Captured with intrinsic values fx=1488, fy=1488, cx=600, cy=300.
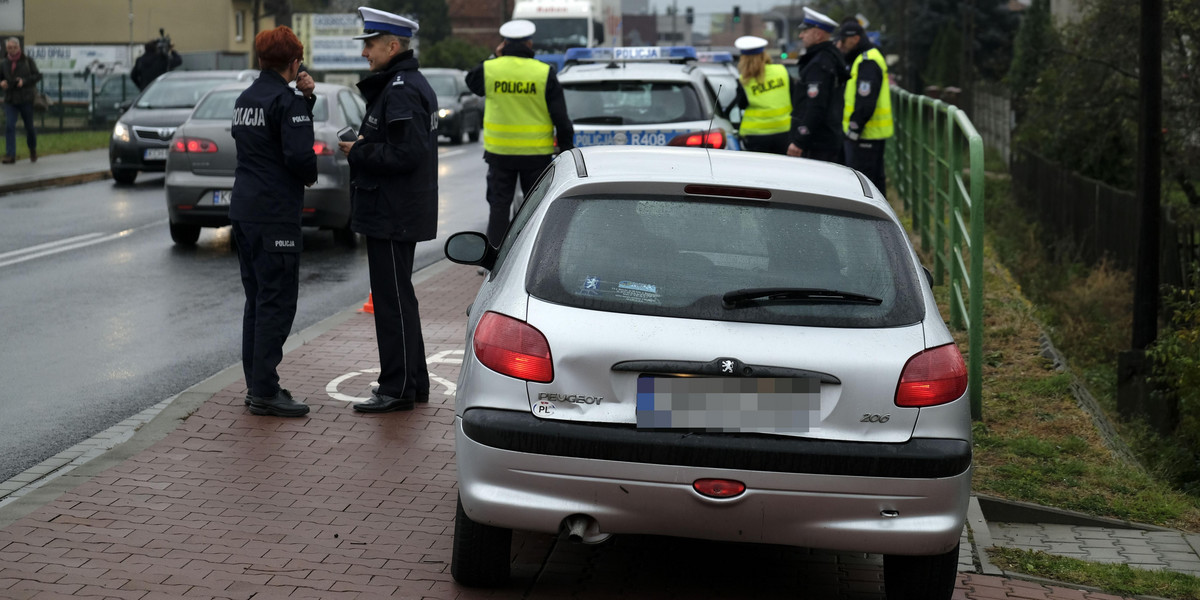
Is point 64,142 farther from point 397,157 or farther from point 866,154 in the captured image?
point 397,157

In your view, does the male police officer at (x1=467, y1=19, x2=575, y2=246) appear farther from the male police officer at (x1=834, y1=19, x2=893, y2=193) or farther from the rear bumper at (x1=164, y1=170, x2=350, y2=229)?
the rear bumper at (x1=164, y1=170, x2=350, y2=229)

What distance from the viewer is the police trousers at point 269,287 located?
708 centimetres

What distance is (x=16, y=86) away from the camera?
23438 millimetres

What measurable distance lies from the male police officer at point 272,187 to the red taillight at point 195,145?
7014 millimetres

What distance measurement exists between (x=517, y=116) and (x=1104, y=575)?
662 centimetres

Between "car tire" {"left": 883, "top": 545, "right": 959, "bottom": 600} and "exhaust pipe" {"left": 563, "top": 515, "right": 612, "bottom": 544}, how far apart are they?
0.96 m

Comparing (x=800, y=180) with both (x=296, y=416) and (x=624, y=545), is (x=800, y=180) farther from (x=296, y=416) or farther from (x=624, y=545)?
(x=296, y=416)

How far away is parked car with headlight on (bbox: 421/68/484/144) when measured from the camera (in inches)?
1303

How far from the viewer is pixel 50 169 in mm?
22875

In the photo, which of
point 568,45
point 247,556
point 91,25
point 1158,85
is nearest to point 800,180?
point 247,556

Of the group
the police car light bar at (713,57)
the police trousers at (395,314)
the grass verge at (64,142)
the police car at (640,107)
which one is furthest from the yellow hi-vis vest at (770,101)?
the grass verge at (64,142)

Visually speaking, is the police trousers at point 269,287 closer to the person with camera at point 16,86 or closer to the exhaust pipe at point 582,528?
the exhaust pipe at point 582,528

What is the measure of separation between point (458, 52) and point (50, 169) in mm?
44542

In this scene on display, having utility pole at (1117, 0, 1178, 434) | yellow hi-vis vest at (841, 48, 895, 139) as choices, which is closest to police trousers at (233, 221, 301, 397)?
utility pole at (1117, 0, 1178, 434)
